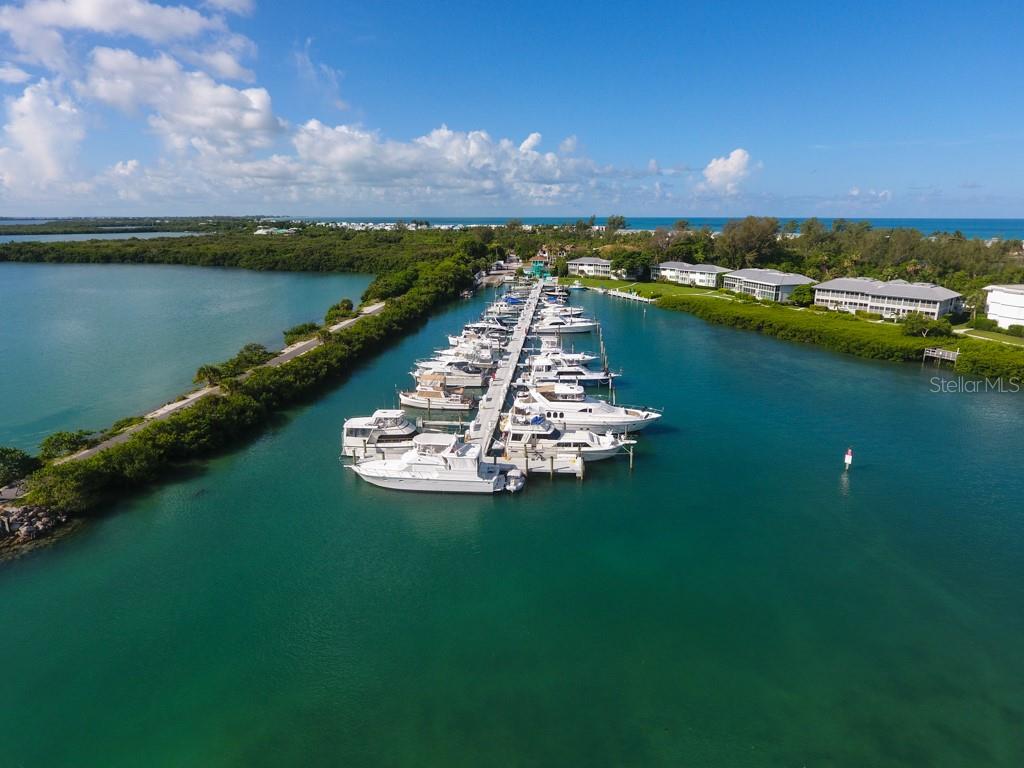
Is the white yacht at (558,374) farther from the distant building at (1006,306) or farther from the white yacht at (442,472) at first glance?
the distant building at (1006,306)

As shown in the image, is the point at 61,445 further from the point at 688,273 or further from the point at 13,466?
the point at 688,273

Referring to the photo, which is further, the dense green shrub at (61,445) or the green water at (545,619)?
the dense green shrub at (61,445)

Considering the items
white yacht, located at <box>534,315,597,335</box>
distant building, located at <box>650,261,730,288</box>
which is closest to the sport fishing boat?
white yacht, located at <box>534,315,597,335</box>

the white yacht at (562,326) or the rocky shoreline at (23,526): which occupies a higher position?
the white yacht at (562,326)

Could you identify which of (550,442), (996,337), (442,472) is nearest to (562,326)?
(550,442)

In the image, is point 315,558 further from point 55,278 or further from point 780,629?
point 55,278

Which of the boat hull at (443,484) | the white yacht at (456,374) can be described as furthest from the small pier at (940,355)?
the boat hull at (443,484)

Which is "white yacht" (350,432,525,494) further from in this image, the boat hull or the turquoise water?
the turquoise water

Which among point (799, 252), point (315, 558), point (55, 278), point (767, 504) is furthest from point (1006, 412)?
point (55, 278)
